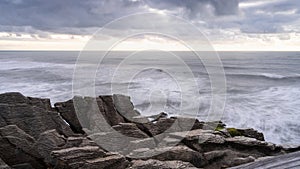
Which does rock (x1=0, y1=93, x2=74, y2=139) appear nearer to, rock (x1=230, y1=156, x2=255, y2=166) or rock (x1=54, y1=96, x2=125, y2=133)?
rock (x1=54, y1=96, x2=125, y2=133)

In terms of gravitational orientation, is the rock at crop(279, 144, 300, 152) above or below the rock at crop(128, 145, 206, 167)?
below

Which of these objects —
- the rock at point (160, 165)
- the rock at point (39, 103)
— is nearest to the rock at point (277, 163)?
the rock at point (160, 165)

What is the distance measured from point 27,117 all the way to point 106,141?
3.36 metres

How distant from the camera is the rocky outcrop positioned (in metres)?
9.02

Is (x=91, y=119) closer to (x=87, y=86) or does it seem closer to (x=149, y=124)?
(x=149, y=124)

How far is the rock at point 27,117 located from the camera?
12.2 meters

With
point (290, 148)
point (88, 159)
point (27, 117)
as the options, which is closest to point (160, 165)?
point (88, 159)

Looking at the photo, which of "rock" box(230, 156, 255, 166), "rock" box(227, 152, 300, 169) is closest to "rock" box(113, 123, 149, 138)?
"rock" box(230, 156, 255, 166)

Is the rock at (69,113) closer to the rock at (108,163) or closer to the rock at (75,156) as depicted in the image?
the rock at (75,156)

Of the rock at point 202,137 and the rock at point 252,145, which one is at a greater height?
the rock at point 202,137

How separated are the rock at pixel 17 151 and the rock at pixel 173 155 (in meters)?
2.92

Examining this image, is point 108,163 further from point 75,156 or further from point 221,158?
point 221,158

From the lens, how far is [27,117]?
40.4ft

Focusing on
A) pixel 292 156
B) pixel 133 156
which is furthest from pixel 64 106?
pixel 292 156
